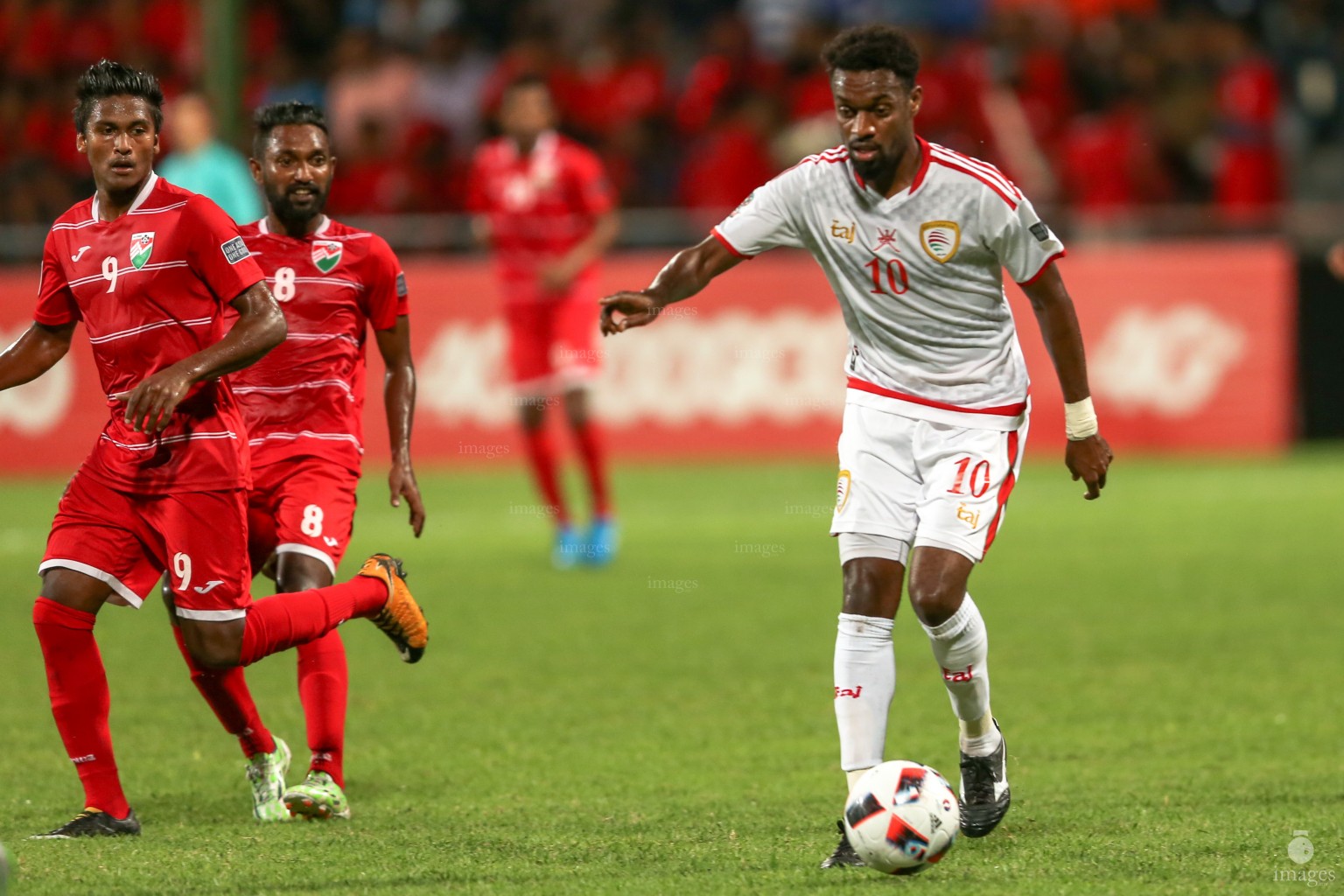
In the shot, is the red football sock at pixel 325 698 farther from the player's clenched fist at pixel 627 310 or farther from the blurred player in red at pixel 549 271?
the blurred player in red at pixel 549 271

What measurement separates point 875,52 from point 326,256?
1874mm

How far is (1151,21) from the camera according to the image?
648 inches

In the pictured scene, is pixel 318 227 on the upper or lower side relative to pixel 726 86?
lower

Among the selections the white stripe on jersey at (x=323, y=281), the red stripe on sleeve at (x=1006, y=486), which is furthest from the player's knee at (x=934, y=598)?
the white stripe on jersey at (x=323, y=281)

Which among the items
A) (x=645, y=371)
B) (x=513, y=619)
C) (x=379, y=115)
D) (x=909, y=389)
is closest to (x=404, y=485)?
(x=909, y=389)

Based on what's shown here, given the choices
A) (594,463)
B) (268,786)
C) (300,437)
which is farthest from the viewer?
(594,463)

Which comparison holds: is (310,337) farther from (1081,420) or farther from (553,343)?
(553,343)

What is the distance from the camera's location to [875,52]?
5.00 m

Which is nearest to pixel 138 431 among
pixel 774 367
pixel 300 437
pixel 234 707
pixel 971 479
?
pixel 300 437

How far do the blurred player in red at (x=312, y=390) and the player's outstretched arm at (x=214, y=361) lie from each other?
2.41ft

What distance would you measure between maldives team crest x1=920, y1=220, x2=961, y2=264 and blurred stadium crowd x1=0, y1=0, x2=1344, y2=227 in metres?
10.1

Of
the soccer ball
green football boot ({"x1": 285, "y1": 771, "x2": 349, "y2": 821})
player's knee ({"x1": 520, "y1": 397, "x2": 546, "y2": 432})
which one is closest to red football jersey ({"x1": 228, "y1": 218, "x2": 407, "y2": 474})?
green football boot ({"x1": 285, "y1": 771, "x2": 349, "y2": 821})

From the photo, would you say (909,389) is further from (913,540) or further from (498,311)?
(498,311)

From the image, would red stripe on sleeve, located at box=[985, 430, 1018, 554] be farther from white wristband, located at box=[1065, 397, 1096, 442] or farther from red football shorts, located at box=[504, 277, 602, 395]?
red football shorts, located at box=[504, 277, 602, 395]
